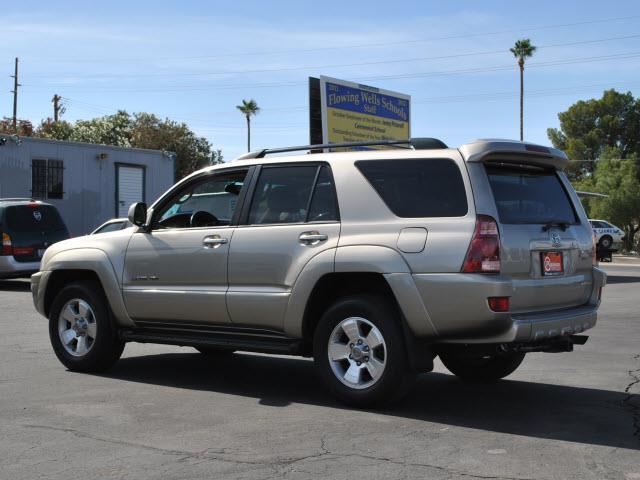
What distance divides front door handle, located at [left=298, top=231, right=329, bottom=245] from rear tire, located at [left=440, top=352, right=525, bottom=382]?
1.71 meters

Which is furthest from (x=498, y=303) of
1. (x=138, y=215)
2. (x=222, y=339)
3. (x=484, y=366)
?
(x=138, y=215)

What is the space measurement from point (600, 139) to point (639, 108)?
13.9ft

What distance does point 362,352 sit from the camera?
6320 millimetres

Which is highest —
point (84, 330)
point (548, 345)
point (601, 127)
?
point (601, 127)

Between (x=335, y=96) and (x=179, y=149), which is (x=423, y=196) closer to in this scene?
(x=335, y=96)

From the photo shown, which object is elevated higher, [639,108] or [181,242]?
[639,108]

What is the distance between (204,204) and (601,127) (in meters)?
64.2

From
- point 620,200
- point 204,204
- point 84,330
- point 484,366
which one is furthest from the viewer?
point 620,200

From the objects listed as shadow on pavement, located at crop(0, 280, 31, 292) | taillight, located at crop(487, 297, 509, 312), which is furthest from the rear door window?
shadow on pavement, located at crop(0, 280, 31, 292)

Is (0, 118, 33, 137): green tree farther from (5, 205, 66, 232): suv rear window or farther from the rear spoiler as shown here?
the rear spoiler

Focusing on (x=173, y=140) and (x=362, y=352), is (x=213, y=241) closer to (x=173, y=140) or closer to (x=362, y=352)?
(x=362, y=352)

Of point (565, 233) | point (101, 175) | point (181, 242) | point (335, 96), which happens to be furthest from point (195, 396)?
point (101, 175)

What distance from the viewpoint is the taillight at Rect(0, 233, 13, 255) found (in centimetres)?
1739

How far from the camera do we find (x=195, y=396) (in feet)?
23.0
